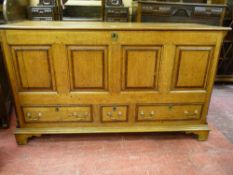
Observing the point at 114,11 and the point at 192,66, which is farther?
the point at 114,11

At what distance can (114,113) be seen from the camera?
1.62 m

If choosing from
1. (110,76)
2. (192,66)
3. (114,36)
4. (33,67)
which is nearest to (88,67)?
(110,76)

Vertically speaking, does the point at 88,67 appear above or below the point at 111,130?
above

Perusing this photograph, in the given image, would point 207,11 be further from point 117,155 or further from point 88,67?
point 117,155

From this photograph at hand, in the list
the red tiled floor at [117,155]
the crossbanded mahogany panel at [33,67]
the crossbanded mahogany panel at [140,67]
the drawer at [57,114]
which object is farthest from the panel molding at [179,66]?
the crossbanded mahogany panel at [33,67]

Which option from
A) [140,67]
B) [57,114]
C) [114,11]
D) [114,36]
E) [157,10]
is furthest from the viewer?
[114,11]

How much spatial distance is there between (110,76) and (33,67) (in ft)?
1.94

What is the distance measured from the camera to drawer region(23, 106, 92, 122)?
5.14 feet

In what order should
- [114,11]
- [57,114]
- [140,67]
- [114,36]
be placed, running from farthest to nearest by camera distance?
[114,11] < [57,114] < [140,67] < [114,36]

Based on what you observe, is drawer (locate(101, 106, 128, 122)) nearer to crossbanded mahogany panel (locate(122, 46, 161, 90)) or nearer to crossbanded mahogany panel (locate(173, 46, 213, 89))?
crossbanded mahogany panel (locate(122, 46, 161, 90))

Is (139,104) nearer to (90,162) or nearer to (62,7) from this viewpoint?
(90,162)

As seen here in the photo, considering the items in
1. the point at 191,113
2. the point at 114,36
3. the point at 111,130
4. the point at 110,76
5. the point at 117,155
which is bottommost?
the point at 117,155

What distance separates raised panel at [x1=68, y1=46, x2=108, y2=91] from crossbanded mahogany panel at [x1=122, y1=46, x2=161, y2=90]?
17cm

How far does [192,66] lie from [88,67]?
831mm
